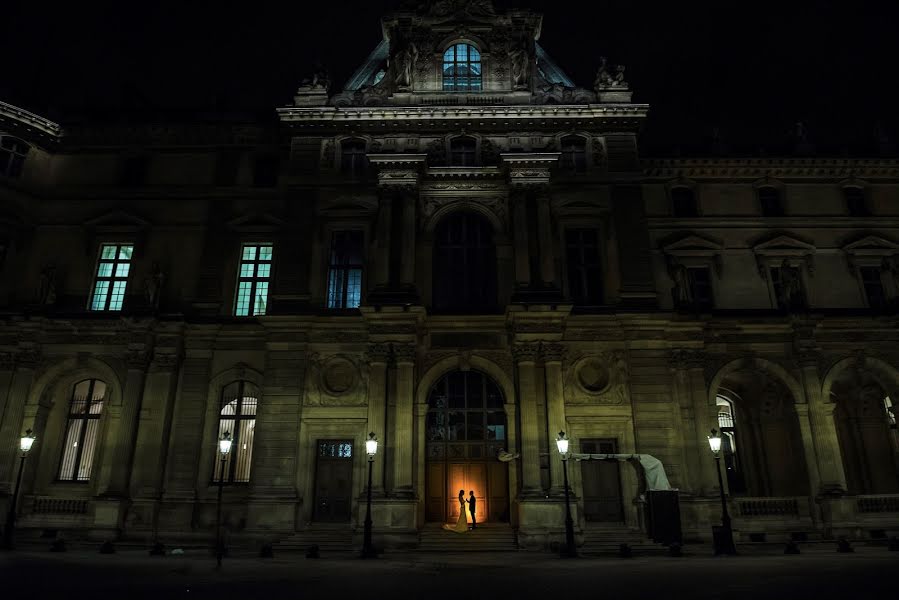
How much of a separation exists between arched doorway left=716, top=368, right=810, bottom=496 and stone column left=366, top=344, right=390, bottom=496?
651 inches

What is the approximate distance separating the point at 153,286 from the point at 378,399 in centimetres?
1257

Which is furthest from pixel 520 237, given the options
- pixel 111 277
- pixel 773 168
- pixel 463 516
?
pixel 111 277

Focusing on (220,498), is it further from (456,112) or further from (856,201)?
(856,201)

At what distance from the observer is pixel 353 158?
31625 millimetres

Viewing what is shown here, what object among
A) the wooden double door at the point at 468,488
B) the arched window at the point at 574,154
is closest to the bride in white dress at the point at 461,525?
the wooden double door at the point at 468,488

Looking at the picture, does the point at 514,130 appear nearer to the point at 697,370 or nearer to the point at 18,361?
the point at 697,370

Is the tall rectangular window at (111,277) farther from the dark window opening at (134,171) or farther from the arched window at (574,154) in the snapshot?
the arched window at (574,154)

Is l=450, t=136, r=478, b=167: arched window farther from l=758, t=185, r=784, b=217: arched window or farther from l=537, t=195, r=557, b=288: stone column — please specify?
l=758, t=185, r=784, b=217: arched window

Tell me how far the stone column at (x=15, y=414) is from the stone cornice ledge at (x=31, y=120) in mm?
12166

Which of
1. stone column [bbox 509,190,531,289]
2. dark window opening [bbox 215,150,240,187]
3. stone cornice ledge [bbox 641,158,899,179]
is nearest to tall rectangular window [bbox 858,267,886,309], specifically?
stone cornice ledge [bbox 641,158,899,179]

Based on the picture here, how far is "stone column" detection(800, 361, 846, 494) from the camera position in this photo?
2719 cm

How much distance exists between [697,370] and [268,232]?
22042mm

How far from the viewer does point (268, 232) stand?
3162cm

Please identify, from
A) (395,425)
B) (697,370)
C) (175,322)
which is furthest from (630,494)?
(175,322)
